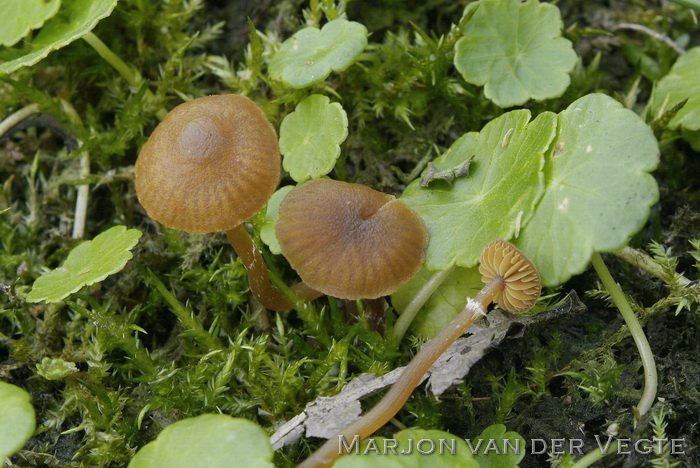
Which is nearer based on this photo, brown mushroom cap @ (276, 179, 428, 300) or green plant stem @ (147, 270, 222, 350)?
brown mushroom cap @ (276, 179, 428, 300)

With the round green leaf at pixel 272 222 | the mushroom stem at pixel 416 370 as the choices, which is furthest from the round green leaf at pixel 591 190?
the round green leaf at pixel 272 222

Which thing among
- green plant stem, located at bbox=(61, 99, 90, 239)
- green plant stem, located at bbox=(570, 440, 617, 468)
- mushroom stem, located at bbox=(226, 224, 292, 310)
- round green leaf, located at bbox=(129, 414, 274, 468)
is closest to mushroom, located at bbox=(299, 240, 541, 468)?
round green leaf, located at bbox=(129, 414, 274, 468)

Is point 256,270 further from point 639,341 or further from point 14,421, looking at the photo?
point 639,341

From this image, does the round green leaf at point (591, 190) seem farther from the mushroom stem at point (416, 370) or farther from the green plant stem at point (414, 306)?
the green plant stem at point (414, 306)

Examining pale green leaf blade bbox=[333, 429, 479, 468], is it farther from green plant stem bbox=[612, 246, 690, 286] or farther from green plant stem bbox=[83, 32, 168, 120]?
green plant stem bbox=[83, 32, 168, 120]

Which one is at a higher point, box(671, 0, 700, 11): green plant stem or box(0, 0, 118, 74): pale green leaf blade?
box(671, 0, 700, 11): green plant stem

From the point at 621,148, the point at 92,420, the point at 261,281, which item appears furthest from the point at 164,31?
the point at 621,148

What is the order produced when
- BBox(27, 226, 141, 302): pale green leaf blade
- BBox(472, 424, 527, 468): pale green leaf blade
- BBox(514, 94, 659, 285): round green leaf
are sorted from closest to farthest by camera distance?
BBox(514, 94, 659, 285): round green leaf
BBox(472, 424, 527, 468): pale green leaf blade
BBox(27, 226, 141, 302): pale green leaf blade
